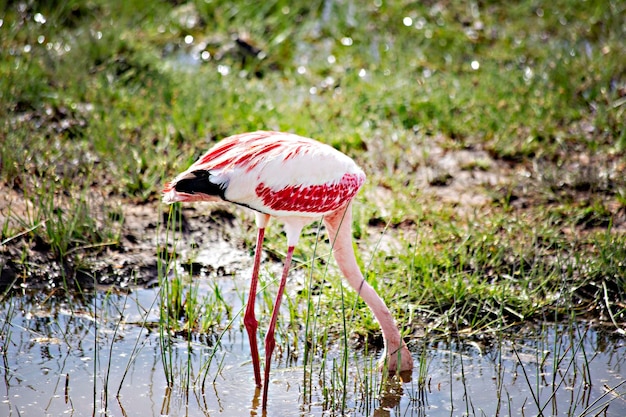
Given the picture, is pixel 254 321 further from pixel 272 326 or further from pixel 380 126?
pixel 380 126

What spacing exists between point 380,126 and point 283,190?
331cm

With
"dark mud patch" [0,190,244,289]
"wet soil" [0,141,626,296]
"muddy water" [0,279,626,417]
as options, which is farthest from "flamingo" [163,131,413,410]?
"wet soil" [0,141,626,296]

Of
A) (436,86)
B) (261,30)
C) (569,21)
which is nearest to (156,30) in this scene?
(261,30)

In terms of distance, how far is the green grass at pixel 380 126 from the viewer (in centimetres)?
562

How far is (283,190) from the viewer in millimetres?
4578

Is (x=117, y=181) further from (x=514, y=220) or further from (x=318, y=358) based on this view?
(x=514, y=220)

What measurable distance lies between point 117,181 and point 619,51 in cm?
522

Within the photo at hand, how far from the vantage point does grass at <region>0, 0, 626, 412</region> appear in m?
5.55

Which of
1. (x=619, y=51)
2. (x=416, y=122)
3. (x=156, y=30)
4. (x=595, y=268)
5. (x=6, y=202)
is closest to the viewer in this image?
(x=595, y=268)

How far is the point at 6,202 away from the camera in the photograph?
6.19 m

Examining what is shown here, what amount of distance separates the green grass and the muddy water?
24 centimetres

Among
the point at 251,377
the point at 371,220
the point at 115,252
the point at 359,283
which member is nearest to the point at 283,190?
the point at 359,283

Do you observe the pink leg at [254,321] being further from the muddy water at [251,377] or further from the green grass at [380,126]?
the green grass at [380,126]

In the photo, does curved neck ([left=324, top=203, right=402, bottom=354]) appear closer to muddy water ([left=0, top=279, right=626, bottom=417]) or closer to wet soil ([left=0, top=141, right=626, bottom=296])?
muddy water ([left=0, top=279, right=626, bottom=417])
